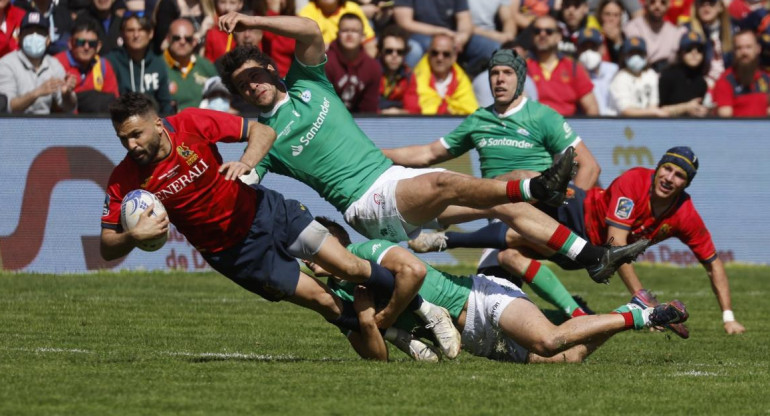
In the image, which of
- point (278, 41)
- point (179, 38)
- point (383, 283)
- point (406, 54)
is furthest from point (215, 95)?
point (383, 283)

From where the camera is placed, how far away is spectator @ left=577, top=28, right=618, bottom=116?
703 inches

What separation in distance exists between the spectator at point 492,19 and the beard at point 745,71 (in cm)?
300

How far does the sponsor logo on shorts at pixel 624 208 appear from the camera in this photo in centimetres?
1107

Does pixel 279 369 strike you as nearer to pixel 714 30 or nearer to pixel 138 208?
pixel 138 208

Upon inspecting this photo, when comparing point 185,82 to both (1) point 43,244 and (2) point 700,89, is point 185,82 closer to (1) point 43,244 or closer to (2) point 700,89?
(1) point 43,244

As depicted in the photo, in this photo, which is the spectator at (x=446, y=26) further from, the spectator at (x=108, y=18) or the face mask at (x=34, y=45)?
the face mask at (x=34, y=45)

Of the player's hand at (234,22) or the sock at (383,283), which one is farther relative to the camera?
the player's hand at (234,22)

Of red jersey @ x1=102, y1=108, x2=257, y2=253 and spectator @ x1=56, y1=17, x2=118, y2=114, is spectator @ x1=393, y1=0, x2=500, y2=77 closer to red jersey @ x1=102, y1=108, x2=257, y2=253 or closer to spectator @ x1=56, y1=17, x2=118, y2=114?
spectator @ x1=56, y1=17, x2=118, y2=114

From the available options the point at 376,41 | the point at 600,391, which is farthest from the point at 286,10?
the point at 600,391

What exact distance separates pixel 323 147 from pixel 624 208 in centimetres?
279

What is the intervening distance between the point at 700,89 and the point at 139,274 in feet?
26.7

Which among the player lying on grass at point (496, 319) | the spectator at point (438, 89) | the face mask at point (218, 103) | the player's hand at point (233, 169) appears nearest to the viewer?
the player's hand at point (233, 169)

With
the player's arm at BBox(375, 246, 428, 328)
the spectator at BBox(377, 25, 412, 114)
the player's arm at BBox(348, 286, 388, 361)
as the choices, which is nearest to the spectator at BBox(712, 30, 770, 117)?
the spectator at BBox(377, 25, 412, 114)

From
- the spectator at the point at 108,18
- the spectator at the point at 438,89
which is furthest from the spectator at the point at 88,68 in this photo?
the spectator at the point at 438,89
